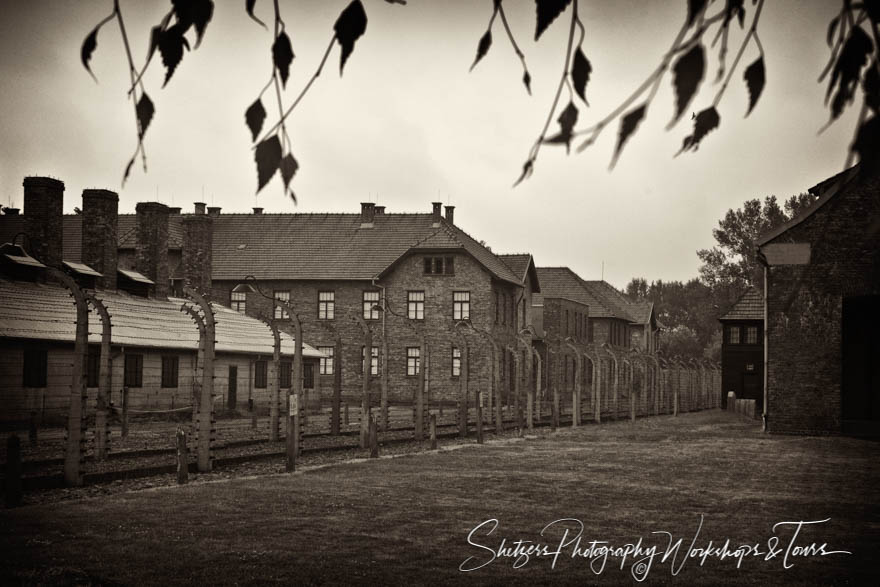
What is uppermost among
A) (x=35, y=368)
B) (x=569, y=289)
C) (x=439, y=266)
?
(x=569, y=289)

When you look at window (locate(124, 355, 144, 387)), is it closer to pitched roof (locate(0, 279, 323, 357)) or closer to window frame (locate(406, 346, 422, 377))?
pitched roof (locate(0, 279, 323, 357))

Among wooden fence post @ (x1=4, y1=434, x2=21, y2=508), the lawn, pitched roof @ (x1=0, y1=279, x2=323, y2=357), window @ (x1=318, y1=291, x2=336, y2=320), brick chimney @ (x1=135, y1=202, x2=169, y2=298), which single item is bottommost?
the lawn

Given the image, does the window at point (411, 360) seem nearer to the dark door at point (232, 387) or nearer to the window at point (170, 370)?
the dark door at point (232, 387)

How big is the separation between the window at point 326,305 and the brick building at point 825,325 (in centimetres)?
2908

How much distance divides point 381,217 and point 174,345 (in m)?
26.8

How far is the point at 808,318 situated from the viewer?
1006 inches

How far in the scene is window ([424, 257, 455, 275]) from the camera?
51.4 m

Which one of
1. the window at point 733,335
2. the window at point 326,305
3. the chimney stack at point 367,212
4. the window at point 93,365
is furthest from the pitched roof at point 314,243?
the window at point 93,365

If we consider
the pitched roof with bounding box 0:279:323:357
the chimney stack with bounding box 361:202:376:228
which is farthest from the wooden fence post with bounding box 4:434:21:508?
the chimney stack with bounding box 361:202:376:228

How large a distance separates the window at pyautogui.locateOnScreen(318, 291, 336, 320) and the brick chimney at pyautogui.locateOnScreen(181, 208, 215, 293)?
13.7 meters

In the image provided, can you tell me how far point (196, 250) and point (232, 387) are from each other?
7216mm

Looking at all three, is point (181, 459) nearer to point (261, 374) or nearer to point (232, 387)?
point (232, 387)

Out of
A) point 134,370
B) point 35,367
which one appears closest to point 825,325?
point 134,370

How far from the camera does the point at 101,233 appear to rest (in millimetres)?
32938
